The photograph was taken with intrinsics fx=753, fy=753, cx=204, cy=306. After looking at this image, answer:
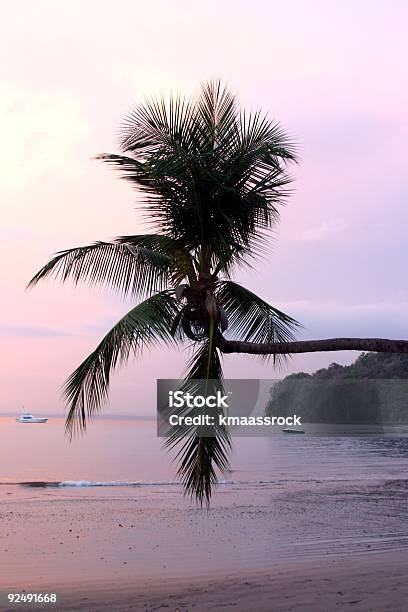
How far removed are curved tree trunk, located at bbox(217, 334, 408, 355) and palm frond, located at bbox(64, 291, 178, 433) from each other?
2.46 feet

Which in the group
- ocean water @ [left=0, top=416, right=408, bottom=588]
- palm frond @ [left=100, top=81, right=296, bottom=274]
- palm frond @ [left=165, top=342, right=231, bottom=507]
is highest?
palm frond @ [left=100, top=81, right=296, bottom=274]

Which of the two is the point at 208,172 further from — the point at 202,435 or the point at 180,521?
the point at 180,521

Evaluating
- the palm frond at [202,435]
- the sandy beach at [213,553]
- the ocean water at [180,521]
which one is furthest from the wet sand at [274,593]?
the palm frond at [202,435]

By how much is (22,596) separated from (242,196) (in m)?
6.56

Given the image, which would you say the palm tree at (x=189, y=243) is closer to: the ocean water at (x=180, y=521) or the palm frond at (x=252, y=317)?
the palm frond at (x=252, y=317)

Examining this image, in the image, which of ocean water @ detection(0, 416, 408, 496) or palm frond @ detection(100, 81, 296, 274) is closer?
palm frond @ detection(100, 81, 296, 274)

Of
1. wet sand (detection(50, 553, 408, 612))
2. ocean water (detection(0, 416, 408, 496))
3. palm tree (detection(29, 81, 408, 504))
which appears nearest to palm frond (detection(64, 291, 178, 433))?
palm tree (detection(29, 81, 408, 504))

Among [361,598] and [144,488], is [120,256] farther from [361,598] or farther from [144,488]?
[144,488]

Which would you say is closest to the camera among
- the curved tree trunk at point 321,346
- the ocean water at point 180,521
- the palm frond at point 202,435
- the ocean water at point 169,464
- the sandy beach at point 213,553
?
the curved tree trunk at point 321,346

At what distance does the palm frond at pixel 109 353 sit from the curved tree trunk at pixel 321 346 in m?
0.75

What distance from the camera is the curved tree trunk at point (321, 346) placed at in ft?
21.8

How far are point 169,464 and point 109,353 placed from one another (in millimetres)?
36433

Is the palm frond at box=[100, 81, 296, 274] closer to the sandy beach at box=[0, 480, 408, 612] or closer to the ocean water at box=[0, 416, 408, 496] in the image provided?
the sandy beach at box=[0, 480, 408, 612]

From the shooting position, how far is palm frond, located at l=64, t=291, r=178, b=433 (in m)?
8.11
